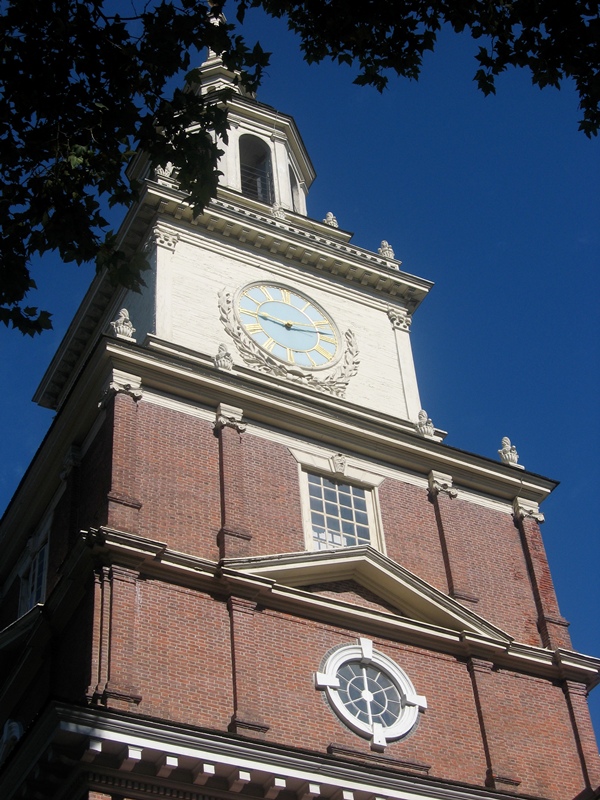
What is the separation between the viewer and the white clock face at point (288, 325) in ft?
93.5

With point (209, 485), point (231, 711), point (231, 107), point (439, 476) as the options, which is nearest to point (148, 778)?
point (231, 711)

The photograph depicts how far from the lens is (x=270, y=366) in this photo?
27828 millimetres

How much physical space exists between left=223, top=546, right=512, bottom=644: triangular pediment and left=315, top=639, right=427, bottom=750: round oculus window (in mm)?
1084

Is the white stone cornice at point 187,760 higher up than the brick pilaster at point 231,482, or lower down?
lower down

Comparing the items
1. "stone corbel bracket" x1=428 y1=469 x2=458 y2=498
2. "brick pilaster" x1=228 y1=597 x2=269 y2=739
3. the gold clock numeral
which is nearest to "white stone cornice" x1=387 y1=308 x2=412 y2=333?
the gold clock numeral

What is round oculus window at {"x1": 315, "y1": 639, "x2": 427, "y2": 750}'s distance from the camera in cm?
2184

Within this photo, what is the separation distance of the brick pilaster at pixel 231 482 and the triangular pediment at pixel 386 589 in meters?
1.25

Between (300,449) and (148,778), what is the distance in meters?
8.56

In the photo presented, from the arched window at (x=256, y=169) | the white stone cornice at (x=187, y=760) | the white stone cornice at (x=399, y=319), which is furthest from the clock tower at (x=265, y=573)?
the arched window at (x=256, y=169)

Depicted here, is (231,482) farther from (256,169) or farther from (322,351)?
(256,169)

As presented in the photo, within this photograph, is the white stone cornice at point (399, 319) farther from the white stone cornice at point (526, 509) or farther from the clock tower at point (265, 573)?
the white stone cornice at point (526, 509)

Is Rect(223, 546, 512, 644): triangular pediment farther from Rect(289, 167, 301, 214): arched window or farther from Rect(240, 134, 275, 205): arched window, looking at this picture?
Rect(289, 167, 301, 214): arched window

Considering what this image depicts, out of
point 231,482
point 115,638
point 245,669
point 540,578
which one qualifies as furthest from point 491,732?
point 115,638

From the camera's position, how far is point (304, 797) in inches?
766
